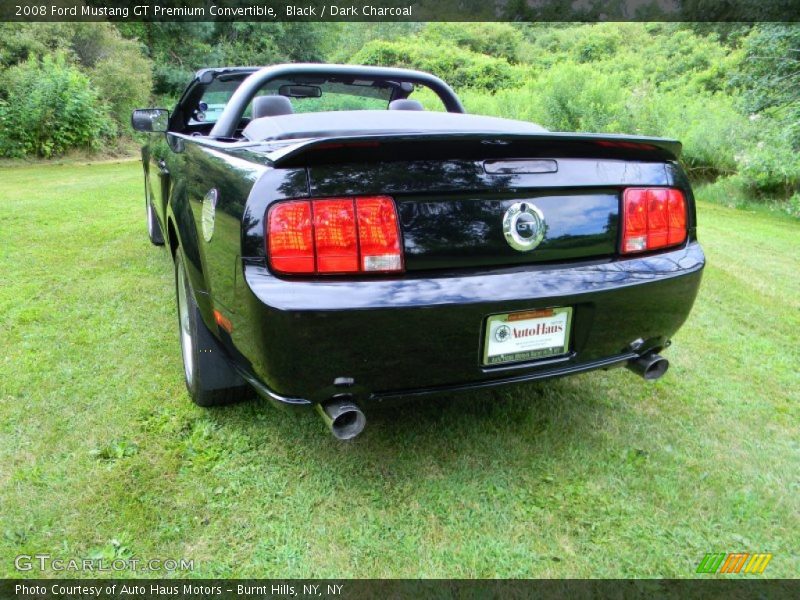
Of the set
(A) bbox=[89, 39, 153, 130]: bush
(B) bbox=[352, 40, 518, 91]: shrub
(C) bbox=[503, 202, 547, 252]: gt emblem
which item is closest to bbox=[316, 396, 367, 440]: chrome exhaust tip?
(C) bbox=[503, 202, 547, 252]: gt emblem

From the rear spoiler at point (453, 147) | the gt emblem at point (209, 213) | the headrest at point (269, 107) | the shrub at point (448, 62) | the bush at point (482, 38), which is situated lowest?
the gt emblem at point (209, 213)

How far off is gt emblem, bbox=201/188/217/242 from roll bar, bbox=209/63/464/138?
0.70 m

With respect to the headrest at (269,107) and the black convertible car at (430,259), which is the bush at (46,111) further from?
the black convertible car at (430,259)

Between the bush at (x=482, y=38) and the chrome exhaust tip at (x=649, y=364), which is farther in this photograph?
the bush at (x=482, y=38)

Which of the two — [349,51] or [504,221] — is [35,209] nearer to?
[504,221]

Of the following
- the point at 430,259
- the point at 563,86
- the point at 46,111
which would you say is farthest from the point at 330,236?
the point at 46,111

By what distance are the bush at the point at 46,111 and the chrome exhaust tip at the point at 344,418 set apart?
599 inches

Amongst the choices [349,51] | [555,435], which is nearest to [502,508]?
[555,435]

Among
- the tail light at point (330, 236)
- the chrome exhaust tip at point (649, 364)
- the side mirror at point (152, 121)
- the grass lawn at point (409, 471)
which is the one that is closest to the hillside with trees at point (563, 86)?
the grass lawn at point (409, 471)

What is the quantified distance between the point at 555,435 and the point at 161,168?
8.53ft

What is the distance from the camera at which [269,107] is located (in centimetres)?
276

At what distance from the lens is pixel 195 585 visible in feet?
5.51

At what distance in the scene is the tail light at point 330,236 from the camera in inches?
65.9

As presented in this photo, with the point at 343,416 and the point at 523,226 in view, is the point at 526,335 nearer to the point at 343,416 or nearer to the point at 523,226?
the point at 523,226
